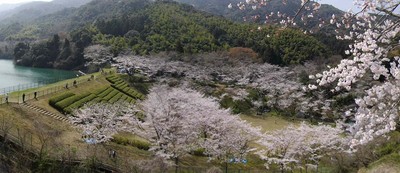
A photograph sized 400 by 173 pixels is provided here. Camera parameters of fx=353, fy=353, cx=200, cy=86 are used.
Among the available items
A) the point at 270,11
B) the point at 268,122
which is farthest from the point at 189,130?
the point at 268,122

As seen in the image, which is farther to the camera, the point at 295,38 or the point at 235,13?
the point at 235,13

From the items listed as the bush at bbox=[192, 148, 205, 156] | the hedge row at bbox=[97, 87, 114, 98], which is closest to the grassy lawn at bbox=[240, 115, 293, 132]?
the bush at bbox=[192, 148, 205, 156]

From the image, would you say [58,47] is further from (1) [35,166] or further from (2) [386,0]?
(2) [386,0]

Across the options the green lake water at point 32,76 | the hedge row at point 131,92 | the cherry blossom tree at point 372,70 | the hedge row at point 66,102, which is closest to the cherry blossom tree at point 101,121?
the hedge row at point 66,102

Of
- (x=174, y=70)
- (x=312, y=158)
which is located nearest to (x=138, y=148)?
(x=312, y=158)

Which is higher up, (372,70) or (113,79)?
(372,70)

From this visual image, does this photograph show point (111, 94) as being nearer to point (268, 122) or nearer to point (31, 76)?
point (268, 122)

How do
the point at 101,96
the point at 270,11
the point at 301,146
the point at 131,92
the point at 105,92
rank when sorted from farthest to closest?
the point at 131,92 < the point at 105,92 < the point at 101,96 < the point at 270,11 < the point at 301,146
